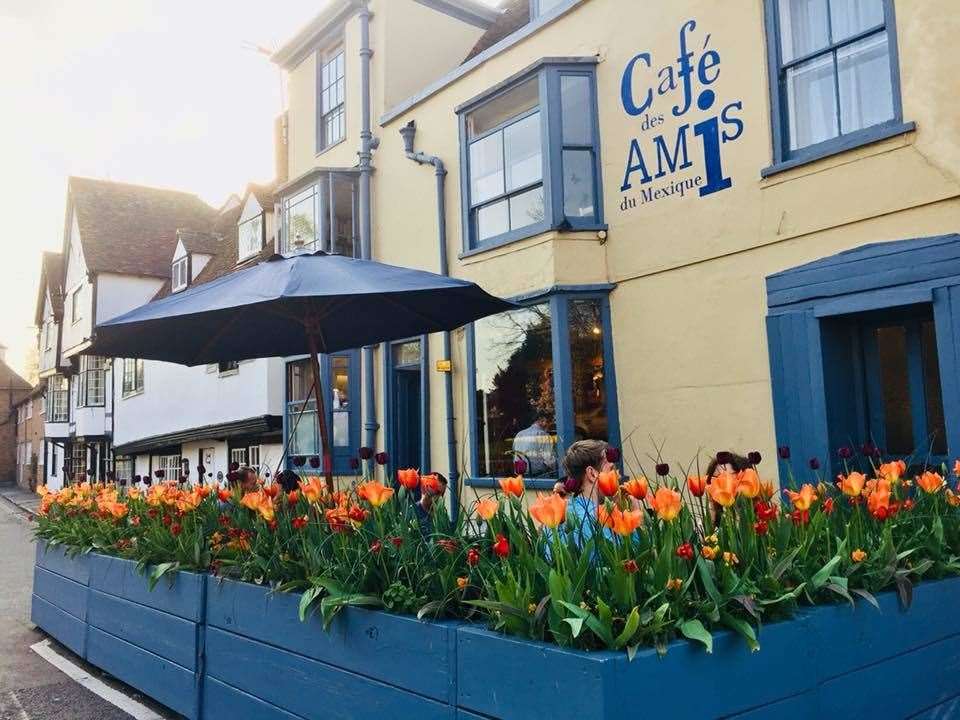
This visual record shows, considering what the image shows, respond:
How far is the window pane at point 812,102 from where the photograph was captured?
698 cm

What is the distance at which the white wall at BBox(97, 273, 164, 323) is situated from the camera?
25.8 meters

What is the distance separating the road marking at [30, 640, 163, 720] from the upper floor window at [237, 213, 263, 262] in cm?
1275

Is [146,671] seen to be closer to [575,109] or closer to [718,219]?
[718,219]

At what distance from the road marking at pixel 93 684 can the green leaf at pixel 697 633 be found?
3.54 meters

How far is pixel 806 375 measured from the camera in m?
6.89

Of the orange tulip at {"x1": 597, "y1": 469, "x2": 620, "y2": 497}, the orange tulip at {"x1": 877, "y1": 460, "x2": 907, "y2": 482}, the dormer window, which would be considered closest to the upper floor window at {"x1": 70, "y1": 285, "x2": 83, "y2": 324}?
the dormer window

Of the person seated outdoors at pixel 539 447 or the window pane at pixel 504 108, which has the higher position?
the window pane at pixel 504 108

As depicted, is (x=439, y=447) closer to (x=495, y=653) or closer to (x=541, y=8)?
(x=541, y=8)

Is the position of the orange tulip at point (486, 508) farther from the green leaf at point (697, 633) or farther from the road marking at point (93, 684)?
the road marking at point (93, 684)

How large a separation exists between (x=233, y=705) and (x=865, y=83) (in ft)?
21.1

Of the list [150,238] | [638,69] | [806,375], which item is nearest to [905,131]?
[806,375]

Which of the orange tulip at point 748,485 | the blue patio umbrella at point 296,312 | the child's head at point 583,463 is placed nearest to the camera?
the orange tulip at point 748,485

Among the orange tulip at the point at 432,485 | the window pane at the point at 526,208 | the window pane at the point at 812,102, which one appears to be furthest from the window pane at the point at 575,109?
the orange tulip at the point at 432,485

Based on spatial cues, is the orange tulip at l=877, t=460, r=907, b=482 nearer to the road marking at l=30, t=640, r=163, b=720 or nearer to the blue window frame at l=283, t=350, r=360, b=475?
the road marking at l=30, t=640, r=163, b=720
